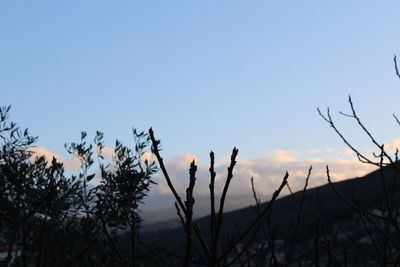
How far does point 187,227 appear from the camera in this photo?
166 cm

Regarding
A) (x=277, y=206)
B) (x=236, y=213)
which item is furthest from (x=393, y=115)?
(x=236, y=213)

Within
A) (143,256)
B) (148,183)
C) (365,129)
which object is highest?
(148,183)

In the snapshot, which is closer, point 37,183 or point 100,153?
point 37,183

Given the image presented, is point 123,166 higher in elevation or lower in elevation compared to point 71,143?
lower

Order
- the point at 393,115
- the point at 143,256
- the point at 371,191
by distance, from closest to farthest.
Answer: the point at 393,115
the point at 143,256
the point at 371,191

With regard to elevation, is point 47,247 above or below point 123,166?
below

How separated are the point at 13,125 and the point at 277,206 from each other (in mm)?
102319

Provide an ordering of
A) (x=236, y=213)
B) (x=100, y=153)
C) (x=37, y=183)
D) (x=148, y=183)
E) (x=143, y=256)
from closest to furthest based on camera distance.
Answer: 1. (x=37, y=183)
2. (x=148, y=183)
3. (x=100, y=153)
4. (x=143, y=256)
5. (x=236, y=213)

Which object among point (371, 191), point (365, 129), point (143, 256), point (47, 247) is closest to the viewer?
point (47, 247)

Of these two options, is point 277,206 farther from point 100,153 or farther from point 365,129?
point 365,129

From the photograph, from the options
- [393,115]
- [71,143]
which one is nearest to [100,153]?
[71,143]

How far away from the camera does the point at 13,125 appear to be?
44.4 ft

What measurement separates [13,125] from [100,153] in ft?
10.7

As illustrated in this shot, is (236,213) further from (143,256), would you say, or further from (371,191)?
(143,256)
